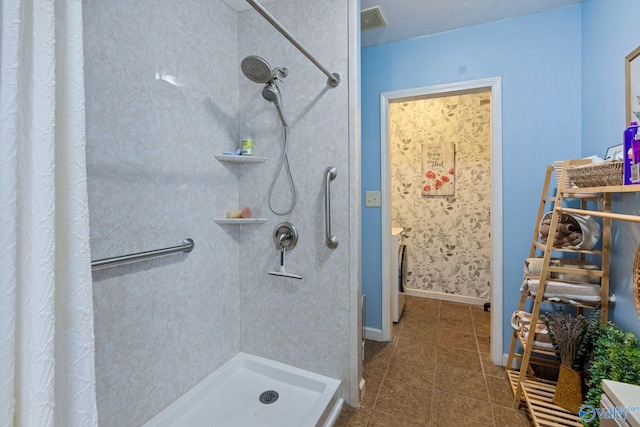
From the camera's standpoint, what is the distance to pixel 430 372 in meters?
1.89

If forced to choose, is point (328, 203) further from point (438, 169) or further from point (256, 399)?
point (438, 169)

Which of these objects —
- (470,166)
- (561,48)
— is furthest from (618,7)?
(470,166)

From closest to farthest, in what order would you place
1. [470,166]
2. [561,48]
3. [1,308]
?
1. [1,308]
2. [561,48]
3. [470,166]

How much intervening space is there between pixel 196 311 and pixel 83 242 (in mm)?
1152

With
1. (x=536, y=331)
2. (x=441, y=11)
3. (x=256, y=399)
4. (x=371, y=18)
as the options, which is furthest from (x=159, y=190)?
(x=536, y=331)

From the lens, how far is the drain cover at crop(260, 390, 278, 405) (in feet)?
5.04

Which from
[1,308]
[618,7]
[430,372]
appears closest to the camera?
[1,308]

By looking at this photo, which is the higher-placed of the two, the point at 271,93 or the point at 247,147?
the point at 271,93

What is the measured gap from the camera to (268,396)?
1.57 meters

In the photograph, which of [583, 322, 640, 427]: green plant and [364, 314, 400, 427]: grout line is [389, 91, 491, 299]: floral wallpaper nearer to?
[364, 314, 400, 427]: grout line

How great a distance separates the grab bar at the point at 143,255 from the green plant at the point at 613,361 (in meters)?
1.92

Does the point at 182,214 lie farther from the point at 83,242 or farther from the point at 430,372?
the point at 430,372

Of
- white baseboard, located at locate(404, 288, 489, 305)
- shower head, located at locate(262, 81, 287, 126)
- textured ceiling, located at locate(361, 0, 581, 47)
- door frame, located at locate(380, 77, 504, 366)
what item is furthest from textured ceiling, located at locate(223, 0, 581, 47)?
white baseboard, located at locate(404, 288, 489, 305)

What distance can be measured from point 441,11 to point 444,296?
2.72 meters
